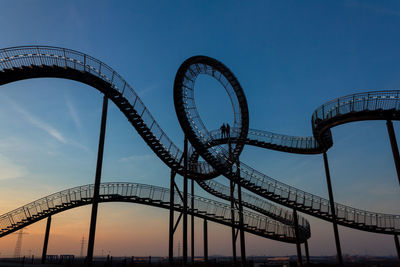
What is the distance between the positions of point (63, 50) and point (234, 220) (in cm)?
1513

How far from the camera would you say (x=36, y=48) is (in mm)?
14125

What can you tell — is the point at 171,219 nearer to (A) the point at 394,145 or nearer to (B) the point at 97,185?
(B) the point at 97,185

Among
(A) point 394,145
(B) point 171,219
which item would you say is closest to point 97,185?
(B) point 171,219

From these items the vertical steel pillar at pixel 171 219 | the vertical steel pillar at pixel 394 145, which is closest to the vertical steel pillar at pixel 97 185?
the vertical steel pillar at pixel 171 219

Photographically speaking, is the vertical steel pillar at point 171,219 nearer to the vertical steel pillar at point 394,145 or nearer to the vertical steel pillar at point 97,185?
the vertical steel pillar at point 97,185

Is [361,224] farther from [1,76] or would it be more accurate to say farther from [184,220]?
[1,76]

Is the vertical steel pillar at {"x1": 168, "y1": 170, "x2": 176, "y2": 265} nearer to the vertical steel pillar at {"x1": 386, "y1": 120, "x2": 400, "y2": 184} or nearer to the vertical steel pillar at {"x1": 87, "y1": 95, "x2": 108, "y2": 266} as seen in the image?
the vertical steel pillar at {"x1": 87, "y1": 95, "x2": 108, "y2": 266}

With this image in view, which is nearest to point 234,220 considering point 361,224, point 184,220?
point 184,220

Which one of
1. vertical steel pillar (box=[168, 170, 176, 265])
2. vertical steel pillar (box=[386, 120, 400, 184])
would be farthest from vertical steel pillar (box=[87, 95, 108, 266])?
vertical steel pillar (box=[386, 120, 400, 184])

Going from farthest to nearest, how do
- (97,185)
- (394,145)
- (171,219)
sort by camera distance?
(171,219) → (394,145) → (97,185)

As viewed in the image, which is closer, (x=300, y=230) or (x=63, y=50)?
(x=63, y=50)

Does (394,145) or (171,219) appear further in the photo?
(171,219)

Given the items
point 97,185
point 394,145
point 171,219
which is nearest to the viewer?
point 97,185

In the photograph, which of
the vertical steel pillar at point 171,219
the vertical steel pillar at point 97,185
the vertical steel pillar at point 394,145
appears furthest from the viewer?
the vertical steel pillar at point 171,219
